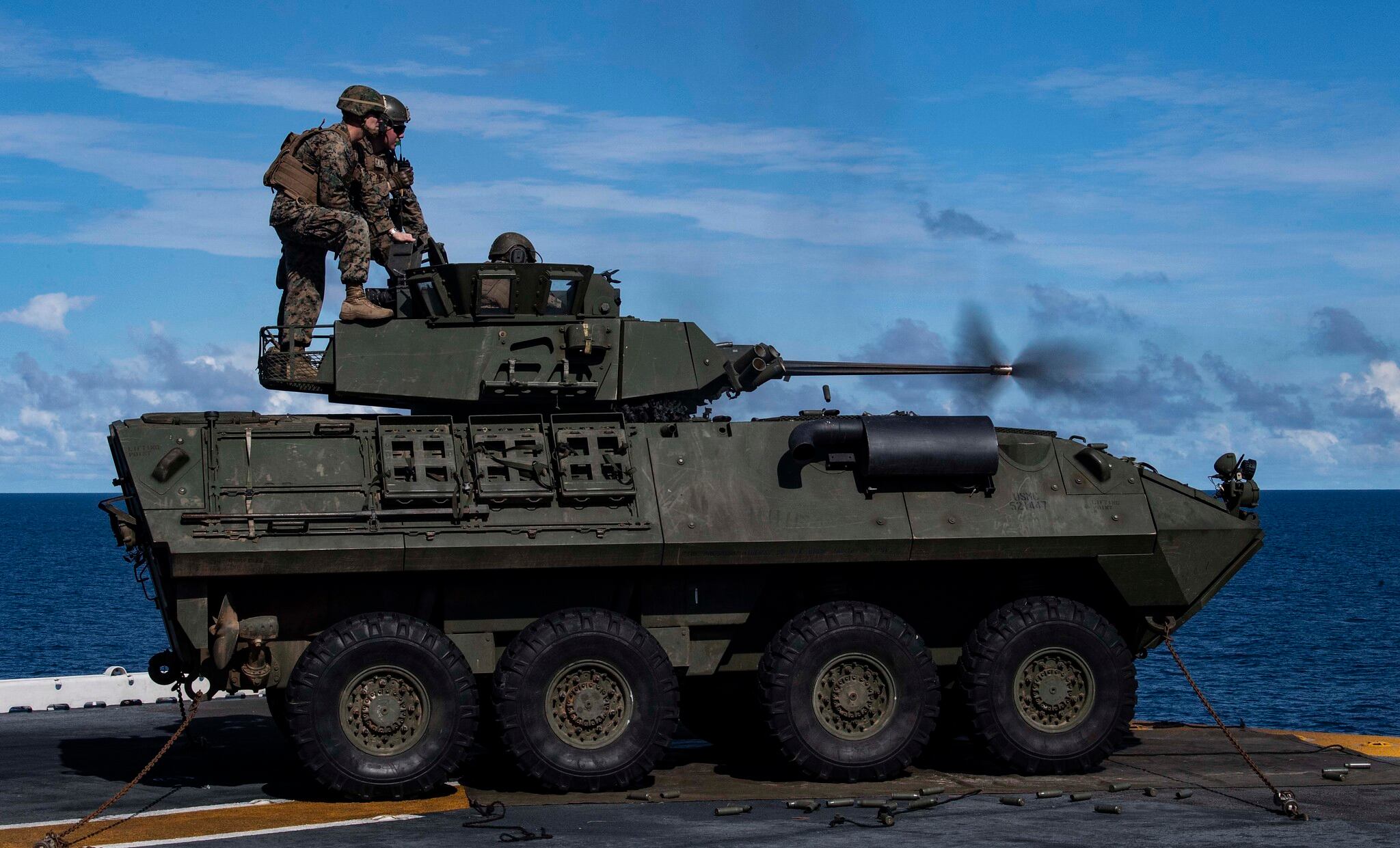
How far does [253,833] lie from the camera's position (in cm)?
1244

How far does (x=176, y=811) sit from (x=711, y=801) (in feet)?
14.1

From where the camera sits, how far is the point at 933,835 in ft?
40.4

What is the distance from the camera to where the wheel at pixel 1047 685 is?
14727 millimetres

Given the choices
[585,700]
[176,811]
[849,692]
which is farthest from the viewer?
[849,692]

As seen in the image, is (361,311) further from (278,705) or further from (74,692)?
(74,692)

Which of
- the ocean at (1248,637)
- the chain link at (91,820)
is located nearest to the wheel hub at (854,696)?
the chain link at (91,820)

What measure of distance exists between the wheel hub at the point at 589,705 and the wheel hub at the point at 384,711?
111 cm

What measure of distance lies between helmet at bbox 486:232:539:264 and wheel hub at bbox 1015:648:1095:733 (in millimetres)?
5956

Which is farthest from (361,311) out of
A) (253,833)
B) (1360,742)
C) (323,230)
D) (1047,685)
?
(1360,742)

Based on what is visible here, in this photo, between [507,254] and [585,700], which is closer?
[585,700]

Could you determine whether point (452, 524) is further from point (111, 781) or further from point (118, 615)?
point (118, 615)

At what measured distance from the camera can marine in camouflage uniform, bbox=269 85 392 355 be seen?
50.6 ft

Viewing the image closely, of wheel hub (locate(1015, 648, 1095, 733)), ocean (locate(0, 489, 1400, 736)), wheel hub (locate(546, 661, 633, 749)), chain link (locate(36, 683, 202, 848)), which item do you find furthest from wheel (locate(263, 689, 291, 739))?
ocean (locate(0, 489, 1400, 736))

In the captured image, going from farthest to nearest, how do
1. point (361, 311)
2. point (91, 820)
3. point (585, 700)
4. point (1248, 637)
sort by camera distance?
point (1248, 637) → point (361, 311) → point (585, 700) → point (91, 820)
